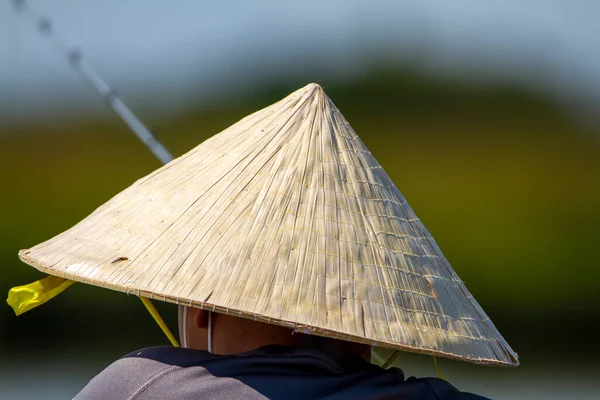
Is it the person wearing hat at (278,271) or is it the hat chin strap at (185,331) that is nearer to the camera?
the person wearing hat at (278,271)

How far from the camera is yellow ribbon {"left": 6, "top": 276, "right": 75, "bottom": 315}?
4.45ft

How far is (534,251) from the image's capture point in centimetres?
415

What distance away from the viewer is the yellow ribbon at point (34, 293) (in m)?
1.36

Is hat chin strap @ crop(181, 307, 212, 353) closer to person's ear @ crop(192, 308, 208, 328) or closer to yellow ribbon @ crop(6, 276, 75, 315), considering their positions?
person's ear @ crop(192, 308, 208, 328)

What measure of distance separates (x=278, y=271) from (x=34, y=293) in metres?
0.45

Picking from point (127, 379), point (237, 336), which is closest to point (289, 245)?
point (237, 336)

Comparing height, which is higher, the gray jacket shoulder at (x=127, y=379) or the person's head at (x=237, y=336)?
the gray jacket shoulder at (x=127, y=379)

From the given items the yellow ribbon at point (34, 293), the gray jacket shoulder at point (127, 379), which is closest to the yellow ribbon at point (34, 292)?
the yellow ribbon at point (34, 293)

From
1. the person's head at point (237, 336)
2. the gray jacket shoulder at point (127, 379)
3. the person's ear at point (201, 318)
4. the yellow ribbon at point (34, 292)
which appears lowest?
the person's head at point (237, 336)

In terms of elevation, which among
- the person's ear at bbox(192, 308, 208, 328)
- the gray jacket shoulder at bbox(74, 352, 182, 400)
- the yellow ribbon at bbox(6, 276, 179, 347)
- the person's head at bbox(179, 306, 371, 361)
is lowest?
the person's head at bbox(179, 306, 371, 361)

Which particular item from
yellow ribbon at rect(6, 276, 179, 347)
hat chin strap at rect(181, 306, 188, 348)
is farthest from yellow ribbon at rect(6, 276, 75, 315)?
hat chin strap at rect(181, 306, 188, 348)

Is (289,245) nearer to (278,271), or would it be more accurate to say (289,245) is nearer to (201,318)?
(278,271)

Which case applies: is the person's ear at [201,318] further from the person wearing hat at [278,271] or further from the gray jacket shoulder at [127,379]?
the gray jacket shoulder at [127,379]

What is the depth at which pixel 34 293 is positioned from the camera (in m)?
1.35
